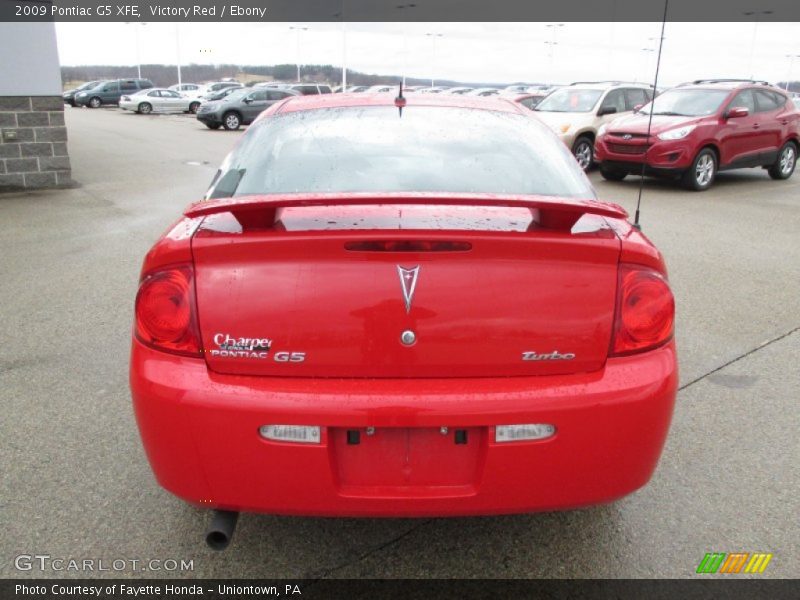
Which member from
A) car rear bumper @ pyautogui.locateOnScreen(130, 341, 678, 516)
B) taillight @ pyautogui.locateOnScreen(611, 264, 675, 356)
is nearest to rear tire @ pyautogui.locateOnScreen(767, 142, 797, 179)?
taillight @ pyautogui.locateOnScreen(611, 264, 675, 356)

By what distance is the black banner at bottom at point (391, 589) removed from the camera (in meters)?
2.44

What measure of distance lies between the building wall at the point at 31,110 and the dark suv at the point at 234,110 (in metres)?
16.9

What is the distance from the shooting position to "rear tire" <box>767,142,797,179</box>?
46.6 feet

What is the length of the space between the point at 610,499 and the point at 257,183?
180cm

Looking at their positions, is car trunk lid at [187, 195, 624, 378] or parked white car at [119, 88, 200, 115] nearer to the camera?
car trunk lid at [187, 195, 624, 378]

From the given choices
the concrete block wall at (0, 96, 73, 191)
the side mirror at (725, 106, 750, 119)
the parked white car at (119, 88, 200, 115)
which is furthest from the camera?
the parked white car at (119, 88, 200, 115)

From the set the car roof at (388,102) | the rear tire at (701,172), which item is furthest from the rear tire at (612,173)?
the car roof at (388,102)

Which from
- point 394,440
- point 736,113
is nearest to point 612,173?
point 736,113

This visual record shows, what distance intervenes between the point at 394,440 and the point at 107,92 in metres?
52.6

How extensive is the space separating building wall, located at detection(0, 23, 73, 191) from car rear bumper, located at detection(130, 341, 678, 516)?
33.4 ft

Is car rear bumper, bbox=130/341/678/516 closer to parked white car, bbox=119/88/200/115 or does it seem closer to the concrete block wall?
the concrete block wall

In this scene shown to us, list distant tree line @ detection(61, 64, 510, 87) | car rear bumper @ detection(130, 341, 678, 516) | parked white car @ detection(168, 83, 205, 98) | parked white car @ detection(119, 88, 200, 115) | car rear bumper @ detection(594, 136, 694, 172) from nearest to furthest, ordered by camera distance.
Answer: car rear bumper @ detection(130, 341, 678, 516)
car rear bumper @ detection(594, 136, 694, 172)
parked white car @ detection(119, 88, 200, 115)
parked white car @ detection(168, 83, 205, 98)
distant tree line @ detection(61, 64, 510, 87)

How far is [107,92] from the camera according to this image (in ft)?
160

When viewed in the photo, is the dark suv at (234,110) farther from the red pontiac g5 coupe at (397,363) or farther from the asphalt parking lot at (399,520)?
the red pontiac g5 coupe at (397,363)
